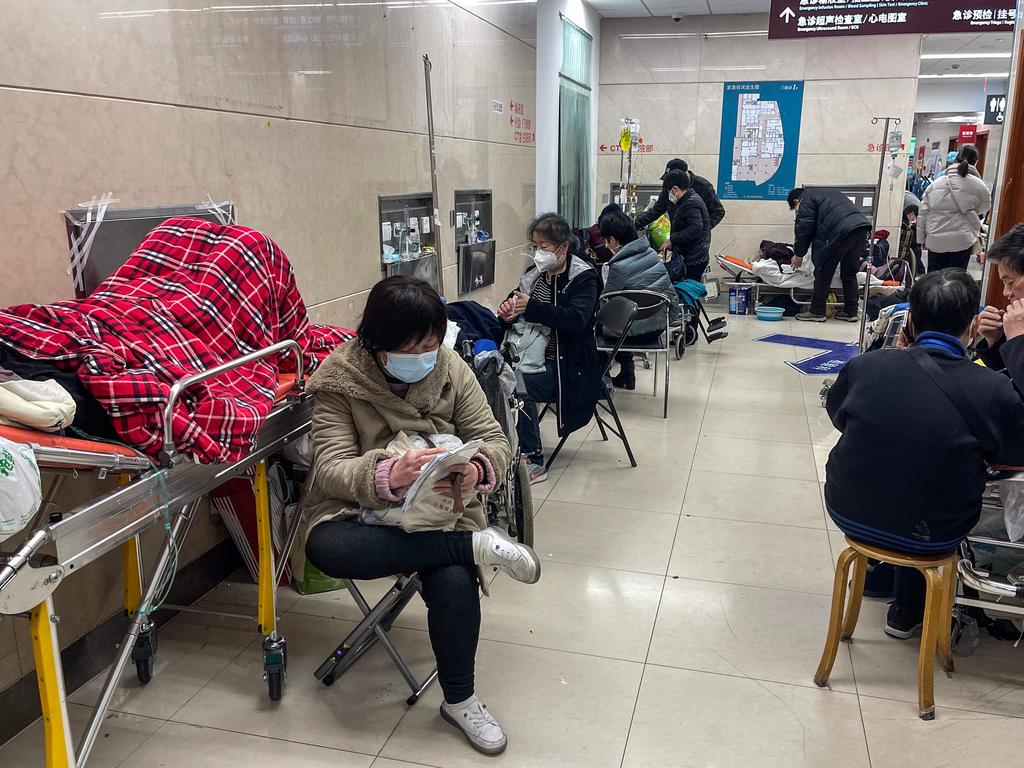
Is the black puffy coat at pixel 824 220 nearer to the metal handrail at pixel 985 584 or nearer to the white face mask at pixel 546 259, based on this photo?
the white face mask at pixel 546 259

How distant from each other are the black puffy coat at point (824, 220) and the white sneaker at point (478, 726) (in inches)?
245

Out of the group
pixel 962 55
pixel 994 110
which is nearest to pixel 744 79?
pixel 962 55

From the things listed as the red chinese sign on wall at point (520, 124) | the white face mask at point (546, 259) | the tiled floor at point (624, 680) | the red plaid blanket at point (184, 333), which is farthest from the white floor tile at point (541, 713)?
the red chinese sign on wall at point (520, 124)

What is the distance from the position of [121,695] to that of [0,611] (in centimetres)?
104

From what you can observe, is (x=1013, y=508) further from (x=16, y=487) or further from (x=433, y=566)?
(x=16, y=487)

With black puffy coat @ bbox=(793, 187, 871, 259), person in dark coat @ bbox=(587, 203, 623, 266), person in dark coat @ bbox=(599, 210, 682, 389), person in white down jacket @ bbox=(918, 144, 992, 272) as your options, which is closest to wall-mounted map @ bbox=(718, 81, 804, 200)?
black puffy coat @ bbox=(793, 187, 871, 259)

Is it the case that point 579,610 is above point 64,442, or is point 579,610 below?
below

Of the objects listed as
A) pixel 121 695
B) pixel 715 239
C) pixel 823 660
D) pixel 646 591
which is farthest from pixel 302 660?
pixel 715 239

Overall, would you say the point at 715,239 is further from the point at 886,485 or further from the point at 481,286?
the point at 886,485

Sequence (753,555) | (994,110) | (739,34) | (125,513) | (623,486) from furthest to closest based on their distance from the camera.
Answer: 1. (994,110)
2. (739,34)
3. (623,486)
4. (753,555)
5. (125,513)

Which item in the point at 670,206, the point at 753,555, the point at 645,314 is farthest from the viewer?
the point at 670,206

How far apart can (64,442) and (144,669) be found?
1045 millimetres

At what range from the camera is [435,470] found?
1846 millimetres

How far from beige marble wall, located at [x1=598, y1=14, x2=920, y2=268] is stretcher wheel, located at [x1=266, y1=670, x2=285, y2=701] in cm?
736
